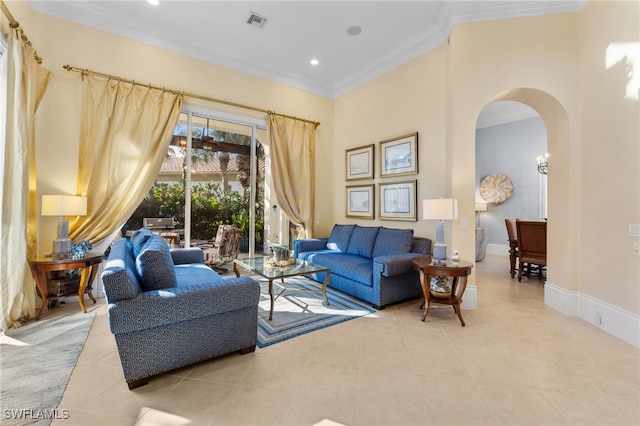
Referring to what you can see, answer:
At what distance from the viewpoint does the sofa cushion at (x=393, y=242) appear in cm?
378

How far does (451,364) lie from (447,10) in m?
3.88

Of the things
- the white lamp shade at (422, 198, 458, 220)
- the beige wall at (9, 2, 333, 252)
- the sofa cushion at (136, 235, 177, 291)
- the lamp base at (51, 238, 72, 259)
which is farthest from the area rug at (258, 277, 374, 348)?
the beige wall at (9, 2, 333, 252)

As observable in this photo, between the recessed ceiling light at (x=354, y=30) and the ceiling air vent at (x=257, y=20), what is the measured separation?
114 centimetres

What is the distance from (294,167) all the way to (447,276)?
3300 mm

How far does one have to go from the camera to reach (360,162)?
16.7ft

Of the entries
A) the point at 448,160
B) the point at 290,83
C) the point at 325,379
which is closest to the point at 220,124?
the point at 290,83

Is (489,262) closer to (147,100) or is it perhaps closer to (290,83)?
(290,83)

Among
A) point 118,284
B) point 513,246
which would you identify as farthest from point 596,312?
point 118,284

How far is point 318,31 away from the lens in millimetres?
3877

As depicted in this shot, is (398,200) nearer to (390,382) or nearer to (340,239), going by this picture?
(340,239)

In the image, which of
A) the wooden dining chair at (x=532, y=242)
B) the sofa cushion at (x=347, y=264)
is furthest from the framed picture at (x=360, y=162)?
the wooden dining chair at (x=532, y=242)

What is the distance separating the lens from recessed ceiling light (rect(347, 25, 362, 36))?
3.80m

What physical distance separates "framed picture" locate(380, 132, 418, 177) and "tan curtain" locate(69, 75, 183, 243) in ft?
10.9

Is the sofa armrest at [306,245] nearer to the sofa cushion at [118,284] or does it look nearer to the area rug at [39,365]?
the area rug at [39,365]
